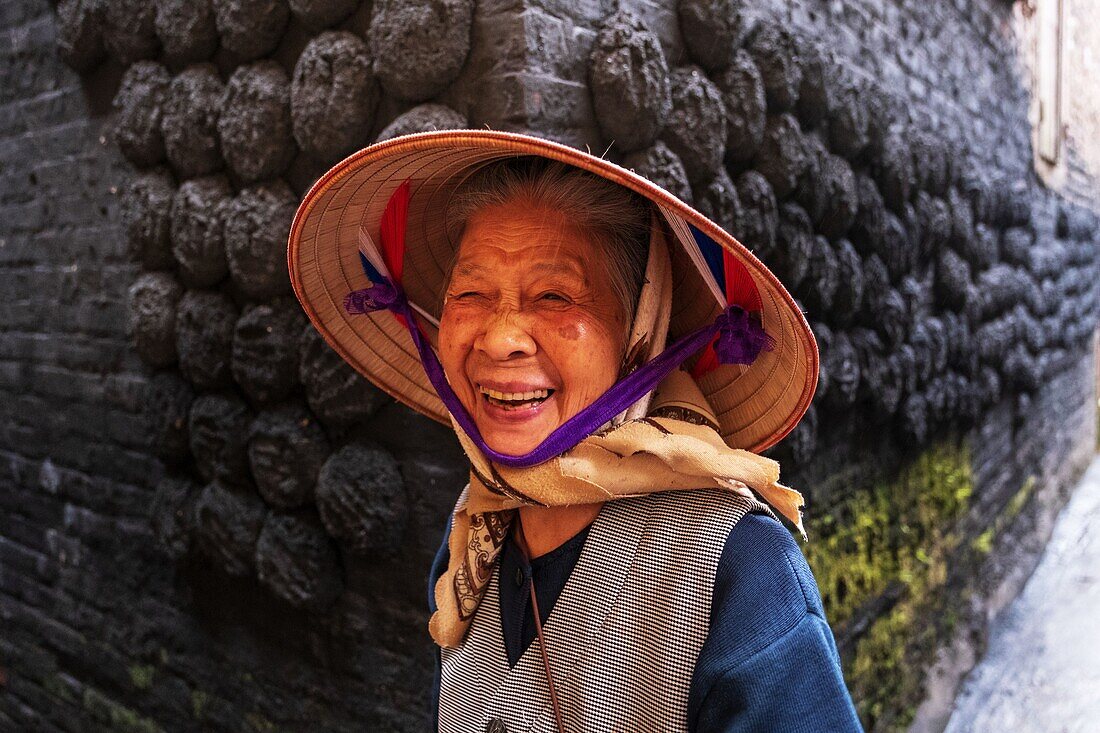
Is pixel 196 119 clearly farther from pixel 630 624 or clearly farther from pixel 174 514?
pixel 630 624

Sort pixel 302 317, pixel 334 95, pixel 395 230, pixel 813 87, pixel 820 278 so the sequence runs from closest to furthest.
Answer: pixel 395 230, pixel 334 95, pixel 302 317, pixel 813 87, pixel 820 278

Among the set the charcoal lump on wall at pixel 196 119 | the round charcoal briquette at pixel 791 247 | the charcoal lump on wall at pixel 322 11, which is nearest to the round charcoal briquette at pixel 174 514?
the charcoal lump on wall at pixel 196 119

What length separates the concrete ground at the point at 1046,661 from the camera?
4230 mm

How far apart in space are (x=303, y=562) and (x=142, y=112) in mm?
1467

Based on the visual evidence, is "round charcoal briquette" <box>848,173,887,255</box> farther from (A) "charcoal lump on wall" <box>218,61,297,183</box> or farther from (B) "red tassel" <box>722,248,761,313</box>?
(B) "red tassel" <box>722,248,761,313</box>

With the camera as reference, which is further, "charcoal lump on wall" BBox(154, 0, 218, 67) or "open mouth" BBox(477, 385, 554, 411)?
"charcoal lump on wall" BBox(154, 0, 218, 67)

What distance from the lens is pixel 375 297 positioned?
4.53ft

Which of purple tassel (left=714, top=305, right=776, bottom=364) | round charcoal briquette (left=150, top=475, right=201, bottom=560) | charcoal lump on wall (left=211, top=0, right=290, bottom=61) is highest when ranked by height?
charcoal lump on wall (left=211, top=0, right=290, bottom=61)

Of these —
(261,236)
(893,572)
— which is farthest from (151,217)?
(893,572)

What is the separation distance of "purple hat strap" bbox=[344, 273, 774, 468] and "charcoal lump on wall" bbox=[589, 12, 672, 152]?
96cm

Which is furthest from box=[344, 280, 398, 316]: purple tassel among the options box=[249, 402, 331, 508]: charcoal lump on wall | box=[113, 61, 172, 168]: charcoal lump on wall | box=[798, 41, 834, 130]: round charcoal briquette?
box=[798, 41, 834, 130]: round charcoal briquette

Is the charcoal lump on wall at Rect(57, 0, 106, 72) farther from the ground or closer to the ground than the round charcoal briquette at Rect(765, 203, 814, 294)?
farther from the ground

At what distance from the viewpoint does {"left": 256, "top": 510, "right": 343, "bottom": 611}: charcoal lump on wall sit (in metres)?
2.27

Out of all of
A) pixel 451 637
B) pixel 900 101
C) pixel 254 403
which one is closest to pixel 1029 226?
pixel 900 101
